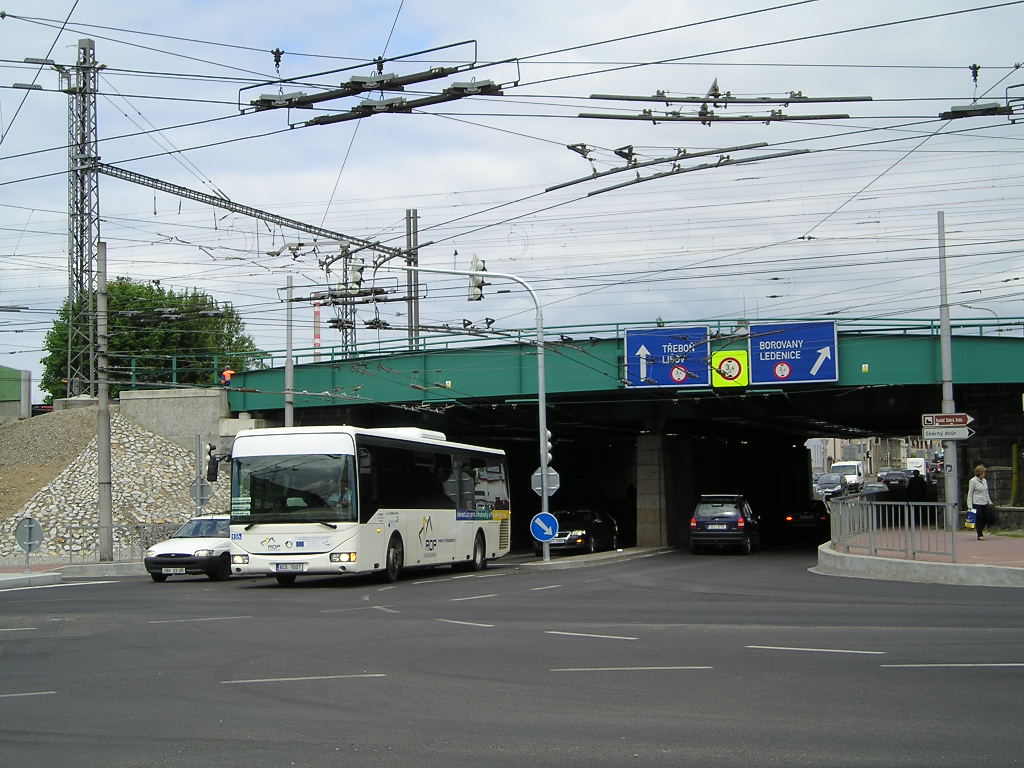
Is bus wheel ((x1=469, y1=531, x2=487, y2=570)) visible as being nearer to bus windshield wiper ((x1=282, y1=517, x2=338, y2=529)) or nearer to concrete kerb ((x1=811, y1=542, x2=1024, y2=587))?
bus windshield wiper ((x1=282, y1=517, x2=338, y2=529))

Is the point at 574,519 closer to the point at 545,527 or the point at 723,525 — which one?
the point at 723,525

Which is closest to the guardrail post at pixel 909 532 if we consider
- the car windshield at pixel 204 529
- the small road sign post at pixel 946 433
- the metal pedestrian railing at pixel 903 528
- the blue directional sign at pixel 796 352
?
the metal pedestrian railing at pixel 903 528

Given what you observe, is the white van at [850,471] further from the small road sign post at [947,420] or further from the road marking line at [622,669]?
the road marking line at [622,669]

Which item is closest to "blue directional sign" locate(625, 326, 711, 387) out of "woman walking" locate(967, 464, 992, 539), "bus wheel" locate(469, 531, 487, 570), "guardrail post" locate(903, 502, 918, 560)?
"bus wheel" locate(469, 531, 487, 570)

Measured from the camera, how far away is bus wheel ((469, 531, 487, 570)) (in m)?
29.7

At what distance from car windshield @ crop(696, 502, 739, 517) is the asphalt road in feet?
56.4

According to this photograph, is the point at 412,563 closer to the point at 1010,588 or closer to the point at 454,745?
the point at 1010,588

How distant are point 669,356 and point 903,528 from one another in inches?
613

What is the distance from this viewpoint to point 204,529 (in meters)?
27.8

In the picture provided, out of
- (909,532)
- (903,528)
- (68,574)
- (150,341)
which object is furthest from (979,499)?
(150,341)

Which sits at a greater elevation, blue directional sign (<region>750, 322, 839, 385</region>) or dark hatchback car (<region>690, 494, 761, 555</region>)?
blue directional sign (<region>750, 322, 839, 385</region>)

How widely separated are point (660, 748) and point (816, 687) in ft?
8.94

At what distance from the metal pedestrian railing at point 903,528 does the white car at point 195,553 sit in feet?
46.6

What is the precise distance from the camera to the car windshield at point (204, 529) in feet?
90.6
